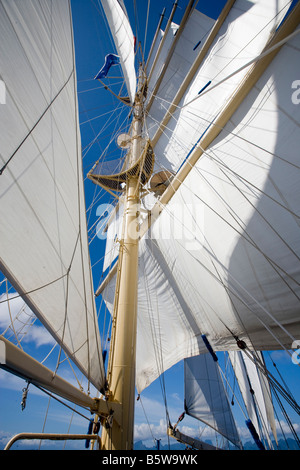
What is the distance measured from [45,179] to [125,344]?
2.33 meters

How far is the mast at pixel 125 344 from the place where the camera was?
2.25 metres

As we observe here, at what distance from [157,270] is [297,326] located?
3603 millimetres

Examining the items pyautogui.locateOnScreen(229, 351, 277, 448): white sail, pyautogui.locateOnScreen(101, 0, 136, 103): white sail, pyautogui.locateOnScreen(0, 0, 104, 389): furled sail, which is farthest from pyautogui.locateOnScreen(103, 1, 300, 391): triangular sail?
pyautogui.locateOnScreen(229, 351, 277, 448): white sail

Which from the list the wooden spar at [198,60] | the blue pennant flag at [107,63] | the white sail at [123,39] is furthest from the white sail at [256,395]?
the blue pennant flag at [107,63]

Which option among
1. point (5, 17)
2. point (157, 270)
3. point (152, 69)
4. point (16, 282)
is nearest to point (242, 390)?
point (157, 270)

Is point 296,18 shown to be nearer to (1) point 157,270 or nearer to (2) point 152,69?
(1) point 157,270

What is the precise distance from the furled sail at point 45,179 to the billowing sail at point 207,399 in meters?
10.2

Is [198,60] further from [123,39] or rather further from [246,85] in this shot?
[246,85]

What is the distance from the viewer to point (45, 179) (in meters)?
1.42

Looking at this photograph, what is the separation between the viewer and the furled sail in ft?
3.73

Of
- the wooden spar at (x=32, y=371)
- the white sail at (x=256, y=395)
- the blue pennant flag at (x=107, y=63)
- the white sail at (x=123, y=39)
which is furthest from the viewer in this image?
the white sail at (x=256, y=395)

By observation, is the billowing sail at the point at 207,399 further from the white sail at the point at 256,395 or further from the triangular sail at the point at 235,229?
the triangular sail at the point at 235,229

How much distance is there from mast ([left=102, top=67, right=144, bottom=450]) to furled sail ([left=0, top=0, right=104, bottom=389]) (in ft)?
2.37

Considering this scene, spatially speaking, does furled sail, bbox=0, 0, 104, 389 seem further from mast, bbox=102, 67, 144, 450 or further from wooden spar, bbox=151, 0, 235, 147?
wooden spar, bbox=151, 0, 235, 147
